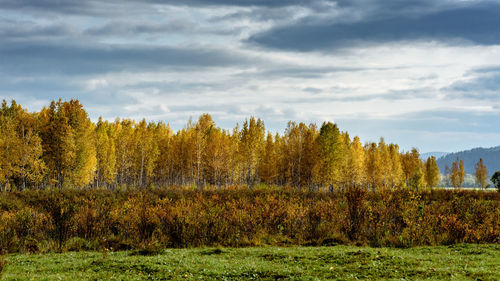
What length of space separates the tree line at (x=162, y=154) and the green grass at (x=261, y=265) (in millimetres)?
28786

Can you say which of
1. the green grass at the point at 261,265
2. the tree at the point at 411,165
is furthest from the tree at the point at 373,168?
the green grass at the point at 261,265

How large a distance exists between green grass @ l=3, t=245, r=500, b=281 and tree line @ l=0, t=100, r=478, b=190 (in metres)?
28.8

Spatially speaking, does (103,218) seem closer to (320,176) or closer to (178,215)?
(178,215)

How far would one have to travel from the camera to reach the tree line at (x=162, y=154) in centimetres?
5166

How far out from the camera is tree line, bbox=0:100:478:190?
51.7 m

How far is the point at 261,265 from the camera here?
12.0 meters

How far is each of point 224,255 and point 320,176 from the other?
171 ft

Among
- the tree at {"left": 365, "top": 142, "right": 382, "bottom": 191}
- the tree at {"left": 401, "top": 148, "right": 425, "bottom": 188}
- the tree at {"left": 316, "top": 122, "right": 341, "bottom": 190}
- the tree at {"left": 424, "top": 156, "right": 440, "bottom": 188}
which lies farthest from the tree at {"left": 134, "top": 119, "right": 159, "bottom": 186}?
the tree at {"left": 424, "top": 156, "right": 440, "bottom": 188}

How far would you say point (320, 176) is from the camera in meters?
64.2

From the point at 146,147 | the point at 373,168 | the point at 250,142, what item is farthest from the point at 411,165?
the point at 146,147

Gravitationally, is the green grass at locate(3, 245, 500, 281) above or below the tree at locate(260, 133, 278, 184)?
below

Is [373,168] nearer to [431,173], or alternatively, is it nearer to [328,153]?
[328,153]

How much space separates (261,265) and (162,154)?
7487 centimetres

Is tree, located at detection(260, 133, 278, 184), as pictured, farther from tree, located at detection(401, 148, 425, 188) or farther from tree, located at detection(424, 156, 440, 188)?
tree, located at detection(424, 156, 440, 188)
